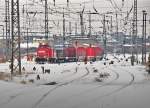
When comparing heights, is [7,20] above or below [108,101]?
above

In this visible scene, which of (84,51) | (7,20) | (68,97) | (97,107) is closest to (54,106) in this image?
(97,107)

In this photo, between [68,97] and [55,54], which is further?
[55,54]

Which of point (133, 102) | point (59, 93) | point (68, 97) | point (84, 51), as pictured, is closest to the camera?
point (133, 102)

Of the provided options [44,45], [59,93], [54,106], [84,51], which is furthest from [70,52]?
[54,106]

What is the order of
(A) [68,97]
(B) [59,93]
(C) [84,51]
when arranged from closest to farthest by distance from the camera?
(A) [68,97], (B) [59,93], (C) [84,51]

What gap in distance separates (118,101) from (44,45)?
130 feet

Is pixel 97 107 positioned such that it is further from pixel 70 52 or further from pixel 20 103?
pixel 70 52

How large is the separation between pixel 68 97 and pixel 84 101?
1.27 m

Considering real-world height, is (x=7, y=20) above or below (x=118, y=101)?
above

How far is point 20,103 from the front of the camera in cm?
1272

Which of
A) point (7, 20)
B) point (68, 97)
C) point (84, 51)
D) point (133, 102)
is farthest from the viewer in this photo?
point (84, 51)

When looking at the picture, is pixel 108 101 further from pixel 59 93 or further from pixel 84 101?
pixel 59 93

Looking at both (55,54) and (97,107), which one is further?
(55,54)

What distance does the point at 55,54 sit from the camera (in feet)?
180
